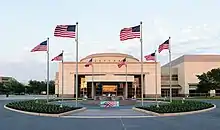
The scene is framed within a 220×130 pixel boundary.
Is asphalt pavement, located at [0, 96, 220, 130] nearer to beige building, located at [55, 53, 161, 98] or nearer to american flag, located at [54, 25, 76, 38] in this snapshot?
american flag, located at [54, 25, 76, 38]

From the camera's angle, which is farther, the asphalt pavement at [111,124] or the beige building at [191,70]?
the beige building at [191,70]

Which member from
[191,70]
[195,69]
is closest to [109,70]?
[191,70]

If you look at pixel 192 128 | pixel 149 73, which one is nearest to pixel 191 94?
pixel 149 73

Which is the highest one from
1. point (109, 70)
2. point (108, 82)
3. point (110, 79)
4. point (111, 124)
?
point (109, 70)

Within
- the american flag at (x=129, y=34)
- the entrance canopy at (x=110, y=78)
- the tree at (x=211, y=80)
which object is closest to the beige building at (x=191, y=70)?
the tree at (x=211, y=80)

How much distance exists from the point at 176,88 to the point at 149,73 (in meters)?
16.8

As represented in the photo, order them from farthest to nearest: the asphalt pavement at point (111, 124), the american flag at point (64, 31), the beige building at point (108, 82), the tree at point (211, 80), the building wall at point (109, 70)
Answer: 1. the building wall at point (109, 70)
2. the beige building at point (108, 82)
3. the tree at point (211, 80)
4. the american flag at point (64, 31)
5. the asphalt pavement at point (111, 124)

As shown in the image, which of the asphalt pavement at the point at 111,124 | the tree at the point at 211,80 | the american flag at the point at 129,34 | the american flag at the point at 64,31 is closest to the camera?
the asphalt pavement at the point at 111,124

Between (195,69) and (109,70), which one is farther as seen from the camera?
(195,69)

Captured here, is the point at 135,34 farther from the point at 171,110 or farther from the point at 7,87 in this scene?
the point at 7,87

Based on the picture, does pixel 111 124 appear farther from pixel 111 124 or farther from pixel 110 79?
pixel 110 79

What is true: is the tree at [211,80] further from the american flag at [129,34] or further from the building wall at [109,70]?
the american flag at [129,34]

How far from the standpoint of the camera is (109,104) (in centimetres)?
3322

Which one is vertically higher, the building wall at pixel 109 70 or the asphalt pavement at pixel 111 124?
the building wall at pixel 109 70
